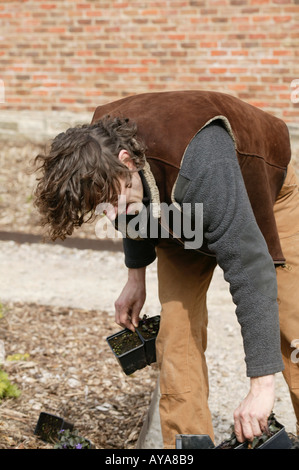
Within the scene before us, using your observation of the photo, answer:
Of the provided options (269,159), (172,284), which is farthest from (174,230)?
(269,159)

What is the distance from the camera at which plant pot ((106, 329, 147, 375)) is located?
272 centimetres

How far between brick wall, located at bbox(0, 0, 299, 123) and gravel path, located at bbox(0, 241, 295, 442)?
2.52 metres

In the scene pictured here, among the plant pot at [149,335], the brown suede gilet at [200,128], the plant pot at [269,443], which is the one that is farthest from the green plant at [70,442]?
the brown suede gilet at [200,128]

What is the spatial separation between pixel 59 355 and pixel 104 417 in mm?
686

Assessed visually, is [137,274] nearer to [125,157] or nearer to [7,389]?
[125,157]

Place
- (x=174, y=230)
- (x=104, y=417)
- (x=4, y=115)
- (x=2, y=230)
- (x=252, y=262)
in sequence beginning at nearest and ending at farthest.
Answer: (x=252, y=262), (x=174, y=230), (x=104, y=417), (x=2, y=230), (x=4, y=115)

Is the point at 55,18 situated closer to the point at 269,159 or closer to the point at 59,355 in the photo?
the point at 59,355

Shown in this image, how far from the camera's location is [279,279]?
7.88ft

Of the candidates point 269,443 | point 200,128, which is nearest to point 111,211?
point 200,128

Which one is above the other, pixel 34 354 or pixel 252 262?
pixel 252 262

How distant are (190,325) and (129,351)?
0.40 m

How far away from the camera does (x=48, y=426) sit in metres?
2.84

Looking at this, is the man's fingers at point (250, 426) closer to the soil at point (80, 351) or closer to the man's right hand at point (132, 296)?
the man's right hand at point (132, 296)

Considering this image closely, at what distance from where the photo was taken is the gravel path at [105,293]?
346 cm
